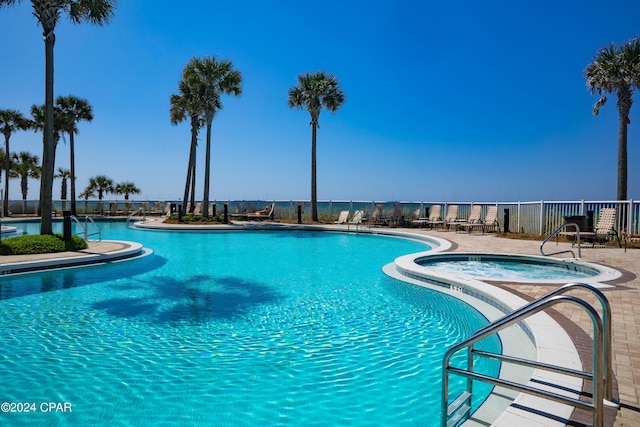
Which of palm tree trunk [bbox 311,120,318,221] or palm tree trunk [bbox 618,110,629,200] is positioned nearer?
palm tree trunk [bbox 618,110,629,200]

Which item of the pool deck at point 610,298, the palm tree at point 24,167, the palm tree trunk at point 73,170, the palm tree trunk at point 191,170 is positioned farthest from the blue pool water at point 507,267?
the palm tree at point 24,167

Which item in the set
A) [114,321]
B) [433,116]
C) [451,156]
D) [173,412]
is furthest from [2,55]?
[451,156]

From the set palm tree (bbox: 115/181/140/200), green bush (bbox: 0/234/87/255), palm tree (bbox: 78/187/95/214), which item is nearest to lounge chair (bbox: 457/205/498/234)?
green bush (bbox: 0/234/87/255)

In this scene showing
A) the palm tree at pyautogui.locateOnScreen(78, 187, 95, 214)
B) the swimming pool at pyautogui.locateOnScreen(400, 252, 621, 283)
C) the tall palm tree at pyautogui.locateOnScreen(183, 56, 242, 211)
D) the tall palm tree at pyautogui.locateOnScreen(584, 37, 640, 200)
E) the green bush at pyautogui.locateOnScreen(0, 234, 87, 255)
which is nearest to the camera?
the swimming pool at pyautogui.locateOnScreen(400, 252, 621, 283)

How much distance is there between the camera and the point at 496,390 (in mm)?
2668

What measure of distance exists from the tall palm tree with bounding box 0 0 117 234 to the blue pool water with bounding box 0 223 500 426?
2.92 meters

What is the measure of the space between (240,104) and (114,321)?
1872cm

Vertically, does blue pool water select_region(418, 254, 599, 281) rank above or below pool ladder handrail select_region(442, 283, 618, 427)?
below

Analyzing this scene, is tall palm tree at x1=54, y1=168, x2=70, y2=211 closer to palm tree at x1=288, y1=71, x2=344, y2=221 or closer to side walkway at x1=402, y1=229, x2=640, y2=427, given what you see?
palm tree at x1=288, y1=71, x2=344, y2=221

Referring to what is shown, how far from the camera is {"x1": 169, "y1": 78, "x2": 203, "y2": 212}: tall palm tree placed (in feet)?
66.0

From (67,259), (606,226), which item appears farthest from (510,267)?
(67,259)

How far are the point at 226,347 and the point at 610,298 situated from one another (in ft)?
16.3

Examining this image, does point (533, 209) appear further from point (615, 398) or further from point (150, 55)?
point (150, 55)

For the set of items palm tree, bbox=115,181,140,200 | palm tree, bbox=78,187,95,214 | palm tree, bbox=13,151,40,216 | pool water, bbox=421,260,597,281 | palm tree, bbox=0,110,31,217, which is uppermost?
palm tree, bbox=0,110,31,217
